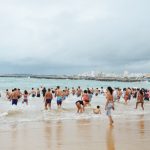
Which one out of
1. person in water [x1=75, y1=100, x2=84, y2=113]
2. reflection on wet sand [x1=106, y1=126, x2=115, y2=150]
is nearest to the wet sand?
reflection on wet sand [x1=106, y1=126, x2=115, y2=150]

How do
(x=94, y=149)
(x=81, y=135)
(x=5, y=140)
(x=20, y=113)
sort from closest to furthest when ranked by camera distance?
(x=94, y=149)
(x=5, y=140)
(x=81, y=135)
(x=20, y=113)

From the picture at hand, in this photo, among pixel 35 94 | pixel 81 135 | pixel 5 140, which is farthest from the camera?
pixel 35 94

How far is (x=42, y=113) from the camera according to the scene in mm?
24234

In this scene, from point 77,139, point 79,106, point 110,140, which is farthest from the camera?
point 79,106

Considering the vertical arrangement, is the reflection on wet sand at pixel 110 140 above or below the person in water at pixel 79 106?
below

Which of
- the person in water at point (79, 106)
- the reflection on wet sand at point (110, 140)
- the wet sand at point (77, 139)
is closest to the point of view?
the reflection on wet sand at point (110, 140)

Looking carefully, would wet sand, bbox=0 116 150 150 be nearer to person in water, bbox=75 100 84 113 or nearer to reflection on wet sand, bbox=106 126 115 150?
reflection on wet sand, bbox=106 126 115 150

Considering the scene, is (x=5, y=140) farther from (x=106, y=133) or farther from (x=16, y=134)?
(x=106, y=133)

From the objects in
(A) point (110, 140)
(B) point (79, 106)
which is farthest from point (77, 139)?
(B) point (79, 106)

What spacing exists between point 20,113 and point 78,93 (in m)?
23.5

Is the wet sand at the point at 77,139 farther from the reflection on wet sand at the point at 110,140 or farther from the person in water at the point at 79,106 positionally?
the person in water at the point at 79,106

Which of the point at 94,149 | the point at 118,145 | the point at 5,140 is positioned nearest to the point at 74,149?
the point at 94,149

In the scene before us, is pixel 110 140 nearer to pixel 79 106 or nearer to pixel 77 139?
pixel 77 139

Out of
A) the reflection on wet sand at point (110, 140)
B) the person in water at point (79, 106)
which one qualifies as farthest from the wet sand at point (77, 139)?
the person in water at point (79, 106)
